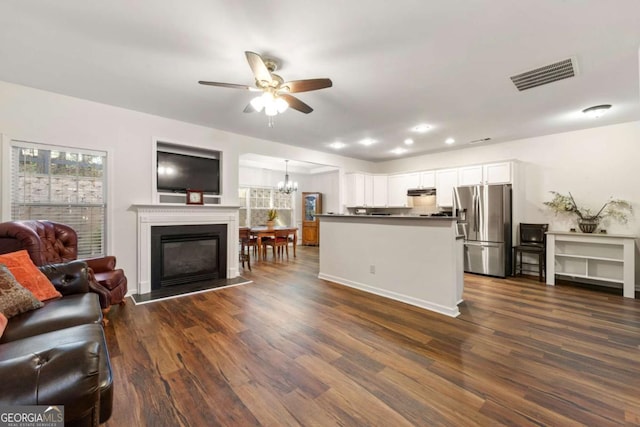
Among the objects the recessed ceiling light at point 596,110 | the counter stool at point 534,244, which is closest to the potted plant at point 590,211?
the counter stool at point 534,244

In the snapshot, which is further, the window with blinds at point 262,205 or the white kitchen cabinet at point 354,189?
the window with blinds at point 262,205

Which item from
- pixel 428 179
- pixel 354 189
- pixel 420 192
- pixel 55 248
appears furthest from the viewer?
pixel 354 189

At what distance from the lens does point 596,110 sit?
3627mm

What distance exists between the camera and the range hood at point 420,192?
20.1ft

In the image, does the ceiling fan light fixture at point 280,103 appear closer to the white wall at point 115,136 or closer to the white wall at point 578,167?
the white wall at point 115,136

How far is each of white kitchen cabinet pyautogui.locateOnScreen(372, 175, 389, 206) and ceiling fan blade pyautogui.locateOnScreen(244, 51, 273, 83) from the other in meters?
5.12

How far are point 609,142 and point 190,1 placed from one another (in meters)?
6.18

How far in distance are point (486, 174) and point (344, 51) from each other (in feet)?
13.8

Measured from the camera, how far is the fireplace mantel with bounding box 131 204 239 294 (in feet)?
12.7

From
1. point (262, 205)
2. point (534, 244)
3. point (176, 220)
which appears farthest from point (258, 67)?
point (262, 205)

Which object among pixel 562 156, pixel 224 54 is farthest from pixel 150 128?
pixel 562 156

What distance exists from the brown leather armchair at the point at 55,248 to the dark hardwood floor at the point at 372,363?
0.37 metres

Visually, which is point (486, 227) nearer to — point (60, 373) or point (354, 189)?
point (354, 189)

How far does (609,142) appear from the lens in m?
4.36
